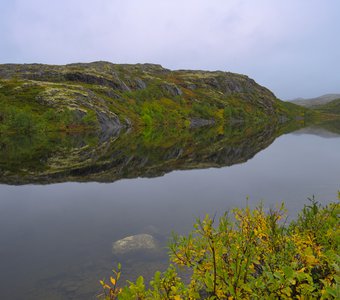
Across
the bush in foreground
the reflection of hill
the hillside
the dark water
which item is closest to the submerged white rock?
the dark water

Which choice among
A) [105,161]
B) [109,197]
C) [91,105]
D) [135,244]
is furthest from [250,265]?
[91,105]

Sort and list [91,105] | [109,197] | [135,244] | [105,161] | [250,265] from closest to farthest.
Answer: [250,265], [135,244], [109,197], [105,161], [91,105]

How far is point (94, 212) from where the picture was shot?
95.7 feet

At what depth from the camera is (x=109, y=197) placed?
34.3m

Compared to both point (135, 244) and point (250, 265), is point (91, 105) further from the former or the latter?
point (250, 265)

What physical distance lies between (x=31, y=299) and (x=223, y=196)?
73.6 feet

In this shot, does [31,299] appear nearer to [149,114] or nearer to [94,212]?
[94,212]

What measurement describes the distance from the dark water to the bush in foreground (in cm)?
881

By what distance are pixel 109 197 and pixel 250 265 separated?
28047 millimetres

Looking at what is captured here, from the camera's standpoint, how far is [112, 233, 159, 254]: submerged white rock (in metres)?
19.6

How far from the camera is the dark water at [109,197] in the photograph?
17.5 metres

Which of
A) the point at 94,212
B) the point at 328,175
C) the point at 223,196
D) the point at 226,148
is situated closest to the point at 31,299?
the point at 94,212

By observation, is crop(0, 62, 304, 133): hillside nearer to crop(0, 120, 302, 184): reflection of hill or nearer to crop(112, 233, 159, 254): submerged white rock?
crop(0, 120, 302, 184): reflection of hill

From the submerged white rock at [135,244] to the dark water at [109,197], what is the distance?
521 millimetres
